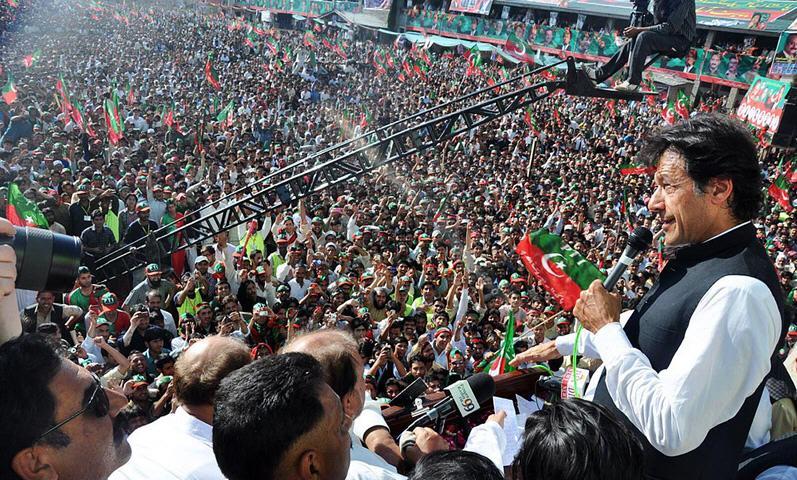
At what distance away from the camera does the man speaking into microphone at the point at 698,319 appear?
131 cm

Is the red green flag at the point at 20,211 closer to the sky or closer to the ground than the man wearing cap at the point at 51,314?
closer to the sky

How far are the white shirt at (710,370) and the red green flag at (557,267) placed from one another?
5.94 feet

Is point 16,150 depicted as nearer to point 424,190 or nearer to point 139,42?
point 424,190

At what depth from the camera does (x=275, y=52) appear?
72.2 feet

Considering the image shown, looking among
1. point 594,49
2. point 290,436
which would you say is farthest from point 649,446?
point 594,49

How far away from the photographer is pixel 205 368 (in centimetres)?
177

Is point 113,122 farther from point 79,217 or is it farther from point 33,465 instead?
point 33,465

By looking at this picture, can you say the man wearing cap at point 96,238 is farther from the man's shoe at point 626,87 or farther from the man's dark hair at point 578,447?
the man's dark hair at point 578,447

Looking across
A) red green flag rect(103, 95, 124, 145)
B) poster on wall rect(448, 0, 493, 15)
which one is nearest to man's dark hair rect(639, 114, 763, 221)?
red green flag rect(103, 95, 124, 145)

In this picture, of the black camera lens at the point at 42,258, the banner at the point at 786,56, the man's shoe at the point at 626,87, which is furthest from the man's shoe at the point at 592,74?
the banner at the point at 786,56

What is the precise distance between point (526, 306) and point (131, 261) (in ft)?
13.8

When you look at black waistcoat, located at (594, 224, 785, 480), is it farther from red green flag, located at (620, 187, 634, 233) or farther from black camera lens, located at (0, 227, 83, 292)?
red green flag, located at (620, 187, 634, 233)


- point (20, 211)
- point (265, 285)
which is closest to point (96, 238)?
point (20, 211)

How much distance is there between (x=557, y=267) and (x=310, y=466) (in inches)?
102
